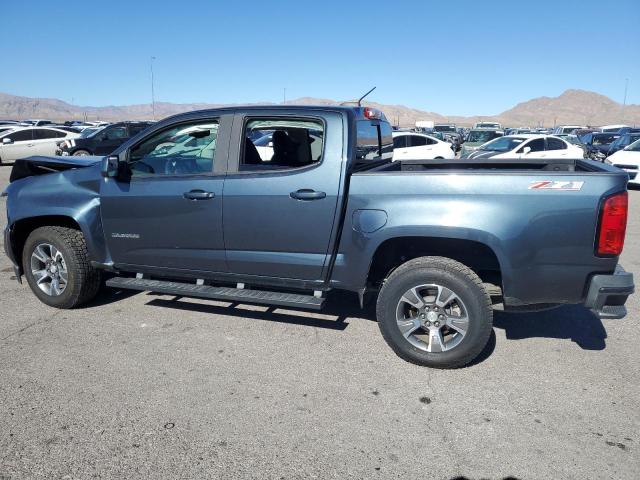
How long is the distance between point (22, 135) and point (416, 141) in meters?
16.1

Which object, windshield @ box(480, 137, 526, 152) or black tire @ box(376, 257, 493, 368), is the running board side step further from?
windshield @ box(480, 137, 526, 152)

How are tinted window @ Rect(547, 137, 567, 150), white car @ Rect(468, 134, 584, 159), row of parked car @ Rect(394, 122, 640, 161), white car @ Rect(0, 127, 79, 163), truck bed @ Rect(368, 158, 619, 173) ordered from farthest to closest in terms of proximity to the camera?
white car @ Rect(0, 127, 79, 163)
tinted window @ Rect(547, 137, 567, 150)
row of parked car @ Rect(394, 122, 640, 161)
white car @ Rect(468, 134, 584, 159)
truck bed @ Rect(368, 158, 619, 173)

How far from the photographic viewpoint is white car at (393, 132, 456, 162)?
1731 cm

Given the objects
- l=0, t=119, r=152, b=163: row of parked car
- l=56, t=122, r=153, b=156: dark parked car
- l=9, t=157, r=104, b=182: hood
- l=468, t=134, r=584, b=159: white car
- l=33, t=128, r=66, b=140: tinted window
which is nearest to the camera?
l=9, t=157, r=104, b=182: hood

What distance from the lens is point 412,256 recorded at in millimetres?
4062

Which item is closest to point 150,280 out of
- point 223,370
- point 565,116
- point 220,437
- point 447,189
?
point 223,370

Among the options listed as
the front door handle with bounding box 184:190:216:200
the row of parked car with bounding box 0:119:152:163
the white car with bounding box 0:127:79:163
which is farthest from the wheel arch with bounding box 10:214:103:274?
the white car with bounding box 0:127:79:163

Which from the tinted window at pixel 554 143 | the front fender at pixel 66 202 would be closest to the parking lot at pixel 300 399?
the front fender at pixel 66 202

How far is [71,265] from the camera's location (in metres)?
4.64

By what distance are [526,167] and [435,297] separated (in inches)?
76.5

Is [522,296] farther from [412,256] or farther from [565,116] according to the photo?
[565,116]

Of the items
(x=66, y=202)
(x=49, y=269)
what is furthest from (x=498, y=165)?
(x=49, y=269)

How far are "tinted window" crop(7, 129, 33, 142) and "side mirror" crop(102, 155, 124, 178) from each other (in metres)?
19.4

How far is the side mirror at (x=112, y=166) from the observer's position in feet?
14.1
